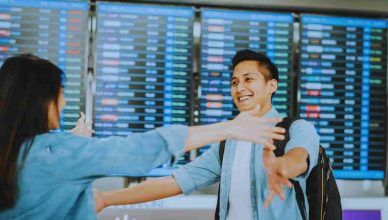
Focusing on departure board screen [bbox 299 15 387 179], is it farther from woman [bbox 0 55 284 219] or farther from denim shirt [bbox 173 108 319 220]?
woman [bbox 0 55 284 219]

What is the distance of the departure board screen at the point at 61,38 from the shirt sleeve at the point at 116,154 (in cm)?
172

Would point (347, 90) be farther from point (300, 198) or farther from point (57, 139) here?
point (57, 139)

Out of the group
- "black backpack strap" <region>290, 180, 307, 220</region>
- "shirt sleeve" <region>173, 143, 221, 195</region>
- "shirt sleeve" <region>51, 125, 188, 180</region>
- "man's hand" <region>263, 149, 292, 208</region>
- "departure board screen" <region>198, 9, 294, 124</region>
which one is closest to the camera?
"shirt sleeve" <region>51, 125, 188, 180</region>

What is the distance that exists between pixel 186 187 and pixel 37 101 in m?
1.09

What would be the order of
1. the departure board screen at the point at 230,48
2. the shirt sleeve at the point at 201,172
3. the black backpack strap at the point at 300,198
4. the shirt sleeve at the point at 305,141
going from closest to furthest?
the shirt sleeve at the point at 305,141, the black backpack strap at the point at 300,198, the shirt sleeve at the point at 201,172, the departure board screen at the point at 230,48

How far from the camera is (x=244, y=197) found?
2154 millimetres

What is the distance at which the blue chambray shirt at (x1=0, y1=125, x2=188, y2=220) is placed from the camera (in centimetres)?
133

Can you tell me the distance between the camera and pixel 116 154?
1330 mm

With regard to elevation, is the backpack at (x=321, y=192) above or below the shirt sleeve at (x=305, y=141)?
below

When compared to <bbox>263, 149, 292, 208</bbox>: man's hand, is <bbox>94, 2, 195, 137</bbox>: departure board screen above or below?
above

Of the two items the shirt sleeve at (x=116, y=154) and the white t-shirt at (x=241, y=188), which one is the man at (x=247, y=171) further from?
the shirt sleeve at (x=116, y=154)

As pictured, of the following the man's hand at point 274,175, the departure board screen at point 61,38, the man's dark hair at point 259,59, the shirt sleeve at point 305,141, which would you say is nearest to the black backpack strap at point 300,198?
the shirt sleeve at point 305,141

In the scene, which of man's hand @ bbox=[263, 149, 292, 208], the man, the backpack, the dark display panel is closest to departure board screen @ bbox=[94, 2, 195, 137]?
the dark display panel

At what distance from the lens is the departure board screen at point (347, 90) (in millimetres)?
3236
